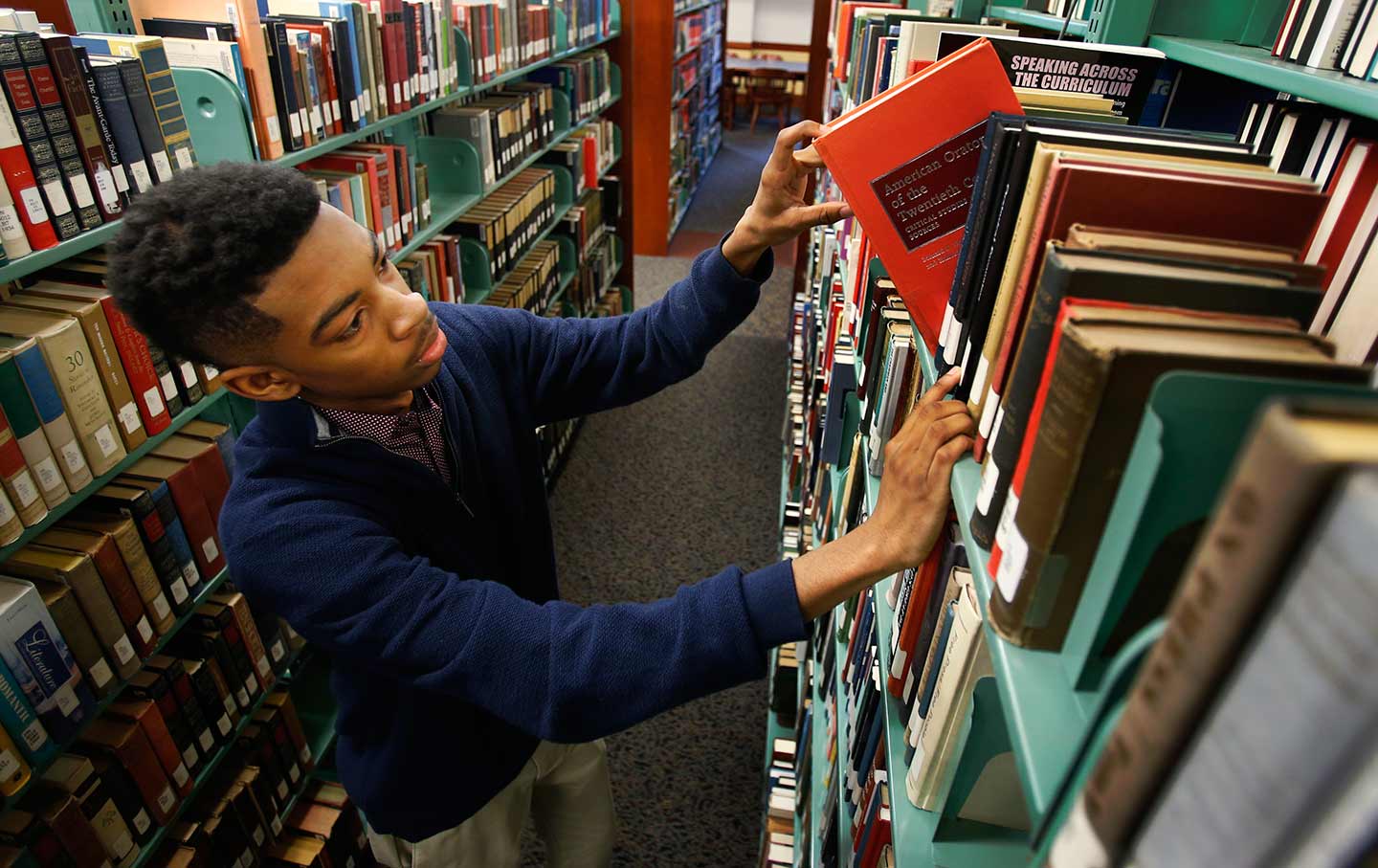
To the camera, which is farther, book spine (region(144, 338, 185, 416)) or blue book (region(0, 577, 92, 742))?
book spine (region(144, 338, 185, 416))

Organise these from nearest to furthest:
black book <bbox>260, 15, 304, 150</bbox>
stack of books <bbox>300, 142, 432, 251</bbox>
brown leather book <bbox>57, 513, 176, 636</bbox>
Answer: brown leather book <bbox>57, 513, 176, 636</bbox> → black book <bbox>260, 15, 304, 150</bbox> → stack of books <bbox>300, 142, 432, 251</bbox>

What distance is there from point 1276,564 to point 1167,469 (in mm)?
134

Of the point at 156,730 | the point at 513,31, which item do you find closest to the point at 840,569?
the point at 156,730

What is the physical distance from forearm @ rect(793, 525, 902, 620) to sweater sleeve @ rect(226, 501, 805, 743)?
2 cm

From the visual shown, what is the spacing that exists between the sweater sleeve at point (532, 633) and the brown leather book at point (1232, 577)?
50cm

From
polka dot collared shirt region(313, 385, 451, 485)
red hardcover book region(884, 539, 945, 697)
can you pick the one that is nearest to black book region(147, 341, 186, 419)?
polka dot collared shirt region(313, 385, 451, 485)

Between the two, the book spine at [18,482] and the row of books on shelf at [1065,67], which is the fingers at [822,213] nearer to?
the row of books on shelf at [1065,67]

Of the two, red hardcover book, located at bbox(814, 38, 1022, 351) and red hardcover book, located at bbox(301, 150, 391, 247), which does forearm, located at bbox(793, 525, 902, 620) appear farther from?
red hardcover book, located at bbox(301, 150, 391, 247)

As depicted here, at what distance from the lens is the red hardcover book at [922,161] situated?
32.0 inches

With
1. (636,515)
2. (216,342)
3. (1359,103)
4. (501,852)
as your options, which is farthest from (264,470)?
(636,515)

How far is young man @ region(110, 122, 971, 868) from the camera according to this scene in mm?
849

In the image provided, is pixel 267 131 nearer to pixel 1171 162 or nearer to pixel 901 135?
pixel 901 135

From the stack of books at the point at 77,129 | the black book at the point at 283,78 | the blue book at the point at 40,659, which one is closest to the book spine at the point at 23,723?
the blue book at the point at 40,659

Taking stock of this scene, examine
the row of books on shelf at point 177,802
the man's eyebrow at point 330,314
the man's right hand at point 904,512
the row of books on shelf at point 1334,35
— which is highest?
the row of books on shelf at point 1334,35
